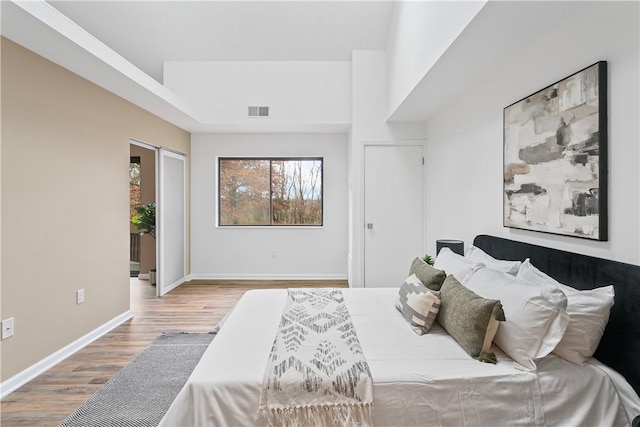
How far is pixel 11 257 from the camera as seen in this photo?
229 centimetres

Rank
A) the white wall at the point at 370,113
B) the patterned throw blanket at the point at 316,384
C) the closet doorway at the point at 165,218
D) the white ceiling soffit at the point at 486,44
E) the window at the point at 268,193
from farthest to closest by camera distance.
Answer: the window at the point at 268,193
the closet doorway at the point at 165,218
the white wall at the point at 370,113
the white ceiling soffit at the point at 486,44
the patterned throw blanket at the point at 316,384

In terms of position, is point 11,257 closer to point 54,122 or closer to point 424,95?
point 54,122

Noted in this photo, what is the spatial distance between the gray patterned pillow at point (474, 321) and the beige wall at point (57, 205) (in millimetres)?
2836

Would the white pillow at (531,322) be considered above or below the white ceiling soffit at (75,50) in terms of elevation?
below

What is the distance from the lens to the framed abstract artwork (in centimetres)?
160

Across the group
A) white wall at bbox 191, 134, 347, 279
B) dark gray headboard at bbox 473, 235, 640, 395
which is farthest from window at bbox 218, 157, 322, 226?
dark gray headboard at bbox 473, 235, 640, 395

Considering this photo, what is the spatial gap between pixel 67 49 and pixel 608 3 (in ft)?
10.6

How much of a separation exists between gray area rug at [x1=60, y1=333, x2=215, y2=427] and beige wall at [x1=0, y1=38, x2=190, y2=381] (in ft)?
2.22

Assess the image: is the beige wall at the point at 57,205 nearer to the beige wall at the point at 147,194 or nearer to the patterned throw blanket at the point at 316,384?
the beige wall at the point at 147,194

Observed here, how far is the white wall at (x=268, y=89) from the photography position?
4664 mm

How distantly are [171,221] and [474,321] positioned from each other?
4.28m

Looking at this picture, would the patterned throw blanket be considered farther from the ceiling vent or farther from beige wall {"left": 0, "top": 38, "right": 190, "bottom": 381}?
the ceiling vent

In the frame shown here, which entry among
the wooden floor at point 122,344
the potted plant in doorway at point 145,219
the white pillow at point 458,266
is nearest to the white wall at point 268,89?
the potted plant in doorway at point 145,219

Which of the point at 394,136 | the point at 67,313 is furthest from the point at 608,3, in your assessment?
the point at 67,313
